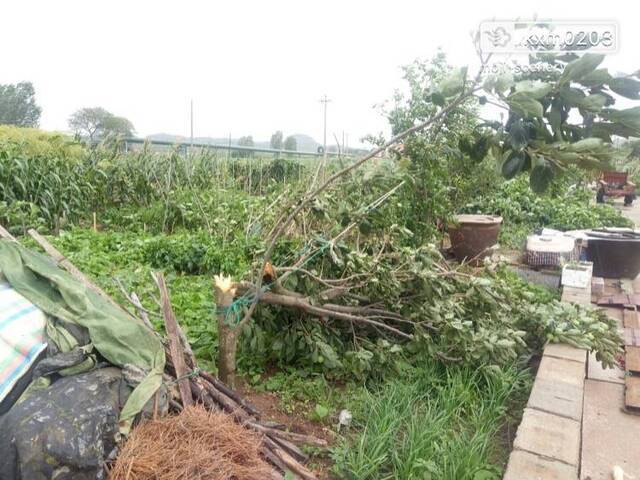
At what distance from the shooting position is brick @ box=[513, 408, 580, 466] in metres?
2.17

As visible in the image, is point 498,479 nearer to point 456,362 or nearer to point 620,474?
point 620,474

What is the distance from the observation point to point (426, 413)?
2.56m

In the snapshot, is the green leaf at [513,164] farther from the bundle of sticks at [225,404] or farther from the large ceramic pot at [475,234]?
the large ceramic pot at [475,234]

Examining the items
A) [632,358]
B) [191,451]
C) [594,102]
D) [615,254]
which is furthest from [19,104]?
[594,102]

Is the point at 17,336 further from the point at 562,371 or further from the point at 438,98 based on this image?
the point at 562,371

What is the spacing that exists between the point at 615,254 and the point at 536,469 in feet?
14.2

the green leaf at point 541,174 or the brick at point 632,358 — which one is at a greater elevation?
the green leaf at point 541,174

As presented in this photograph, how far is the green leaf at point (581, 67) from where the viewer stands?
1.76m

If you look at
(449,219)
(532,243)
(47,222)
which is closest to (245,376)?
(449,219)

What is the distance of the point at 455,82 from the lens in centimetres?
213

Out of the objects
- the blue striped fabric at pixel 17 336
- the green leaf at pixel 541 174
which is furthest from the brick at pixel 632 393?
the blue striped fabric at pixel 17 336

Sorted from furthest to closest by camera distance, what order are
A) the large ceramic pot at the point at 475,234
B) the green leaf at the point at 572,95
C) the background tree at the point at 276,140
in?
the background tree at the point at 276,140, the large ceramic pot at the point at 475,234, the green leaf at the point at 572,95

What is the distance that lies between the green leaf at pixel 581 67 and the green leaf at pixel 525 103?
0.53ft

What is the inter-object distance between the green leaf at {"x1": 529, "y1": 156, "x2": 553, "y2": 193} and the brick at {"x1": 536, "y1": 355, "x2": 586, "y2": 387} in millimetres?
1405
